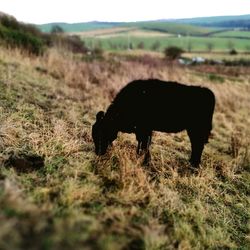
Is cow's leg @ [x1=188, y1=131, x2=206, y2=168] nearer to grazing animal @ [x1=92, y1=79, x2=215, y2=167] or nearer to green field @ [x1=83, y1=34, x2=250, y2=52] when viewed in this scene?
grazing animal @ [x1=92, y1=79, x2=215, y2=167]

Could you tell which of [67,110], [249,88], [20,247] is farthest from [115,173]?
[249,88]

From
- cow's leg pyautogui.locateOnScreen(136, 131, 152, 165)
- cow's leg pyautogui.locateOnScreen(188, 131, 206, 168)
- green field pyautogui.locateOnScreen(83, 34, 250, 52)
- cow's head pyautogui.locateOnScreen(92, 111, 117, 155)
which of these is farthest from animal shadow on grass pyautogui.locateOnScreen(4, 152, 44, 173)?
green field pyautogui.locateOnScreen(83, 34, 250, 52)

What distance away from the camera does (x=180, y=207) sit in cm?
545

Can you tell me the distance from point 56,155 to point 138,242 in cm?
226

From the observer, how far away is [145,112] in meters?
6.41

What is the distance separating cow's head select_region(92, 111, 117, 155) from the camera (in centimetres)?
636

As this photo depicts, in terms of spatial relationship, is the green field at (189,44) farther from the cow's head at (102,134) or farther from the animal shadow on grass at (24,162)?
the animal shadow on grass at (24,162)

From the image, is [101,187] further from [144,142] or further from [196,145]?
[196,145]

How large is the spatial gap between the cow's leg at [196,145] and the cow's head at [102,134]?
1.44 metres

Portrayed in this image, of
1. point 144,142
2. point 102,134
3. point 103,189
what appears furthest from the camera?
point 144,142

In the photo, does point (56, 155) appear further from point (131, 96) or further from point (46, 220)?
point (46, 220)

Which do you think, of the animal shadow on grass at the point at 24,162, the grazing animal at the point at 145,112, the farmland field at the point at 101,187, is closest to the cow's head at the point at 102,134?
the grazing animal at the point at 145,112

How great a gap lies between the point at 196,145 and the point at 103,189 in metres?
2.54

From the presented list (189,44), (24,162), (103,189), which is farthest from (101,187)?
(189,44)
